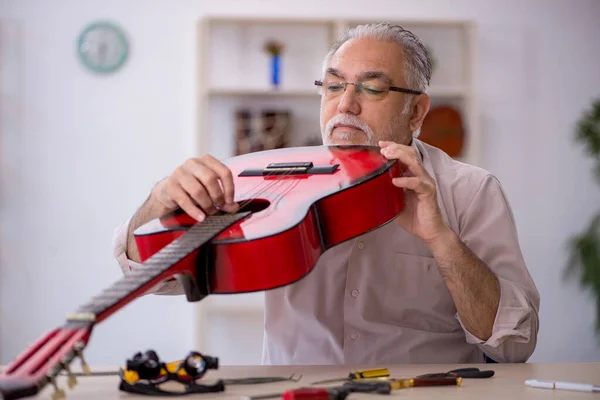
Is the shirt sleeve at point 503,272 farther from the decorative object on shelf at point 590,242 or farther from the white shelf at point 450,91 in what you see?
the decorative object on shelf at point 590,242

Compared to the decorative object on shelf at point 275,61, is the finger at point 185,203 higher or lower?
lower

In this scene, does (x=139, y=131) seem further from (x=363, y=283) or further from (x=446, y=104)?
(x=363, y=283)

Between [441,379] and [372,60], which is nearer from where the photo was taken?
[441,379]

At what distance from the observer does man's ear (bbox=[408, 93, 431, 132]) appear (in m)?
1.98

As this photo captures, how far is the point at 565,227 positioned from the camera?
4492mm

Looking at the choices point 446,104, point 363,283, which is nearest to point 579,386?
point 363,283

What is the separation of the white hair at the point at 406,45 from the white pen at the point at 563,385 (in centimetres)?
97

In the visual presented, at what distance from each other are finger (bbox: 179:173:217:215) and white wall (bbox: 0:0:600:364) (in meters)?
3.27

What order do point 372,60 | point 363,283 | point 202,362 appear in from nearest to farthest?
point 202,362 < point 363,283 < point 372,60

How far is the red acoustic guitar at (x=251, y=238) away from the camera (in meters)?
0.79

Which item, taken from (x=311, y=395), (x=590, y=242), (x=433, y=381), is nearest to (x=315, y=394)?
(x=311, y=395)

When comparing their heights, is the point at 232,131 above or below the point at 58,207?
above

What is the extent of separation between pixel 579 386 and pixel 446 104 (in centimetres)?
341

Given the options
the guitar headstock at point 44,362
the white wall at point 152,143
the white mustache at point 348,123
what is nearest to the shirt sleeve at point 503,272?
the white mustache at point 348,123
